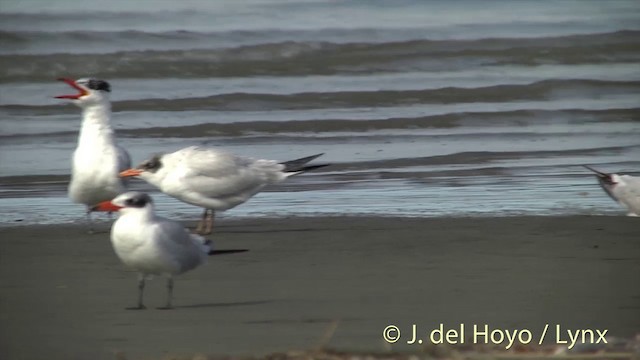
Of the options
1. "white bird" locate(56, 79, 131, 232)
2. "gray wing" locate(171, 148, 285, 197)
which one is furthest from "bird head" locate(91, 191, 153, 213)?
"gray wing" locate(171, 148, 285, 197)

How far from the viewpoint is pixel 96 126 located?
934 cm

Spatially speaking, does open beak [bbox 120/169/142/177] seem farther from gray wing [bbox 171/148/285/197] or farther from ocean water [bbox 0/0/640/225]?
ocean water [bbox 0/0/640/225]

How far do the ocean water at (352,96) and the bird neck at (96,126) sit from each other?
50 cm

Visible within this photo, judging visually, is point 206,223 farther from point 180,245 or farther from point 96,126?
point 180,245

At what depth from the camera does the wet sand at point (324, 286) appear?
5871mm

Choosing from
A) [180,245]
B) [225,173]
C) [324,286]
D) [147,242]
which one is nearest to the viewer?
[147,242]

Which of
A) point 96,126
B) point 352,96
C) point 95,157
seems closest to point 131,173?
point 95,157

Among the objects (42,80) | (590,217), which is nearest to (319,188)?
(590,217)

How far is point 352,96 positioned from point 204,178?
6251 millimetres

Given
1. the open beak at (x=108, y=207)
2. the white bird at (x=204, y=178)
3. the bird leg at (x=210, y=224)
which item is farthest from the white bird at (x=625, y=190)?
the open beak at (x=108, y=207)

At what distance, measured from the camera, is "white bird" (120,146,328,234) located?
875 centimetres

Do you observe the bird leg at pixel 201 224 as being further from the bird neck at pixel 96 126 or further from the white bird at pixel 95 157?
the bird neck at pixel 96 126

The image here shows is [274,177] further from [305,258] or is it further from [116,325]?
[116,325]

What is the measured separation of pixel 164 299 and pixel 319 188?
358cm
